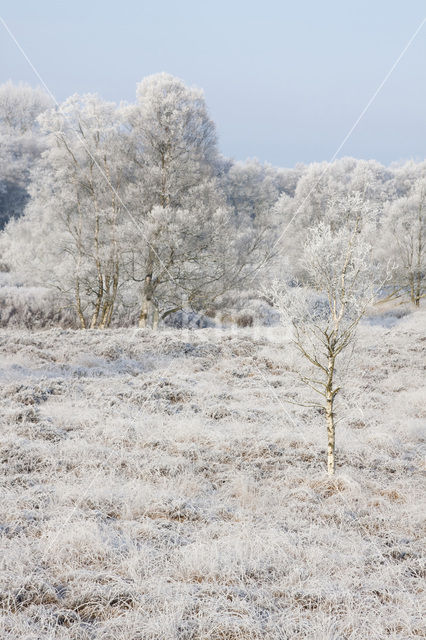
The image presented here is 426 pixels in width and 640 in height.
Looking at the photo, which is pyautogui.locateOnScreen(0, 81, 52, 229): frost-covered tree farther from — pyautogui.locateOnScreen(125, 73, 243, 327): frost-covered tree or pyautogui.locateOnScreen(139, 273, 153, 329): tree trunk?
pyautogui.locateOnScreen(139, 273, 153, 329): tree trunk

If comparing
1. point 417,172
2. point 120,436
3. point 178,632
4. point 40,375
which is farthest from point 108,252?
point 417,172

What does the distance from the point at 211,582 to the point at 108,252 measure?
14.5 metres

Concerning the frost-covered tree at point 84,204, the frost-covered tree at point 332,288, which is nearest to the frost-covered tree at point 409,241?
the frost-covered tree at point 84,204

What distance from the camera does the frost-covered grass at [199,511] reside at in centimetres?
320

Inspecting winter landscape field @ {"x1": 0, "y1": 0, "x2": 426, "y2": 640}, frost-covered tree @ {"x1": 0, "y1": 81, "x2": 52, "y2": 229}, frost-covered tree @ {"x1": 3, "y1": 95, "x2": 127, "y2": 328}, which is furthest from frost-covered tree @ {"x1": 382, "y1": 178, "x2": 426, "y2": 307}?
frost-covered tree @ {"x1": 0, "y1": 81, "x2": 52, "y2": 229}

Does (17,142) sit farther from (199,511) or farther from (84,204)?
(199,511)

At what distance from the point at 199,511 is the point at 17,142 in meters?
50.4

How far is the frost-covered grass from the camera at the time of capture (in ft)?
10.5

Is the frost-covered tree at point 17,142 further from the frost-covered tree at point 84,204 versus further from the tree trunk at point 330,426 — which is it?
the tree trunk at point 330,426

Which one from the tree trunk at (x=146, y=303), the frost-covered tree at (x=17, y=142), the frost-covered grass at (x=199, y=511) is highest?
the frost-covered tree at (x=17, y=142)

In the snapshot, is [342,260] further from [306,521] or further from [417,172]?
[417,172]

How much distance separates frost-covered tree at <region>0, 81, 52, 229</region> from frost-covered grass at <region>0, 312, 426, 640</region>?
32263 mm

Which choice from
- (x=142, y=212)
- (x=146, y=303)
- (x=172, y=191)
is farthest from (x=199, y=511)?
(x=172, y=191)

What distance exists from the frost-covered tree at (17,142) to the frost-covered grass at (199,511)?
32.3 metres
